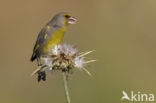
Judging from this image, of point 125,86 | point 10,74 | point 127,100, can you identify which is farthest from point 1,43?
point 127,100

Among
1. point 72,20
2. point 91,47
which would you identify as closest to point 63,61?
point 72,20

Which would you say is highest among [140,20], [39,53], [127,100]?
[140,20]

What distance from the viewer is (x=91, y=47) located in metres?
14.5

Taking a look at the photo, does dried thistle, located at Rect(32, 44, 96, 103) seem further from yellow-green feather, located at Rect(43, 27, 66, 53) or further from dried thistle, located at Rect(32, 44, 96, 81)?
yellow-green feather, located at Rect(43, 27, 66, 53)

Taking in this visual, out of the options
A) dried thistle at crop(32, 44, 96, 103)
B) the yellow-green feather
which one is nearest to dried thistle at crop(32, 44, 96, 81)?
dried thistle at crop(32, 44, 96, 103)

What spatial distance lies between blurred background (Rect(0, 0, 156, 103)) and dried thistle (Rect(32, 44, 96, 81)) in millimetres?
3040

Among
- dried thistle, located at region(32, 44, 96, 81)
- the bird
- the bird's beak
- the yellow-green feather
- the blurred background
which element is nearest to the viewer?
dried thistle, located at region(32, 44, 96, 81)

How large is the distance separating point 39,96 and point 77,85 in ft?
2.34

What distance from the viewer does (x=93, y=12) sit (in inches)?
686

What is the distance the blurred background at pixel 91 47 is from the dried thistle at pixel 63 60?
3.04 metres

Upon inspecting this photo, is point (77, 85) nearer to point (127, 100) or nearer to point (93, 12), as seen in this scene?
point (127, 100)

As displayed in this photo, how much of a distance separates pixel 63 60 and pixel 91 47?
692cm

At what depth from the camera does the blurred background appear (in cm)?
1225

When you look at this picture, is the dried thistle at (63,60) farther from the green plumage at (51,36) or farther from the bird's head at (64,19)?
the green plumage at (51,36)
